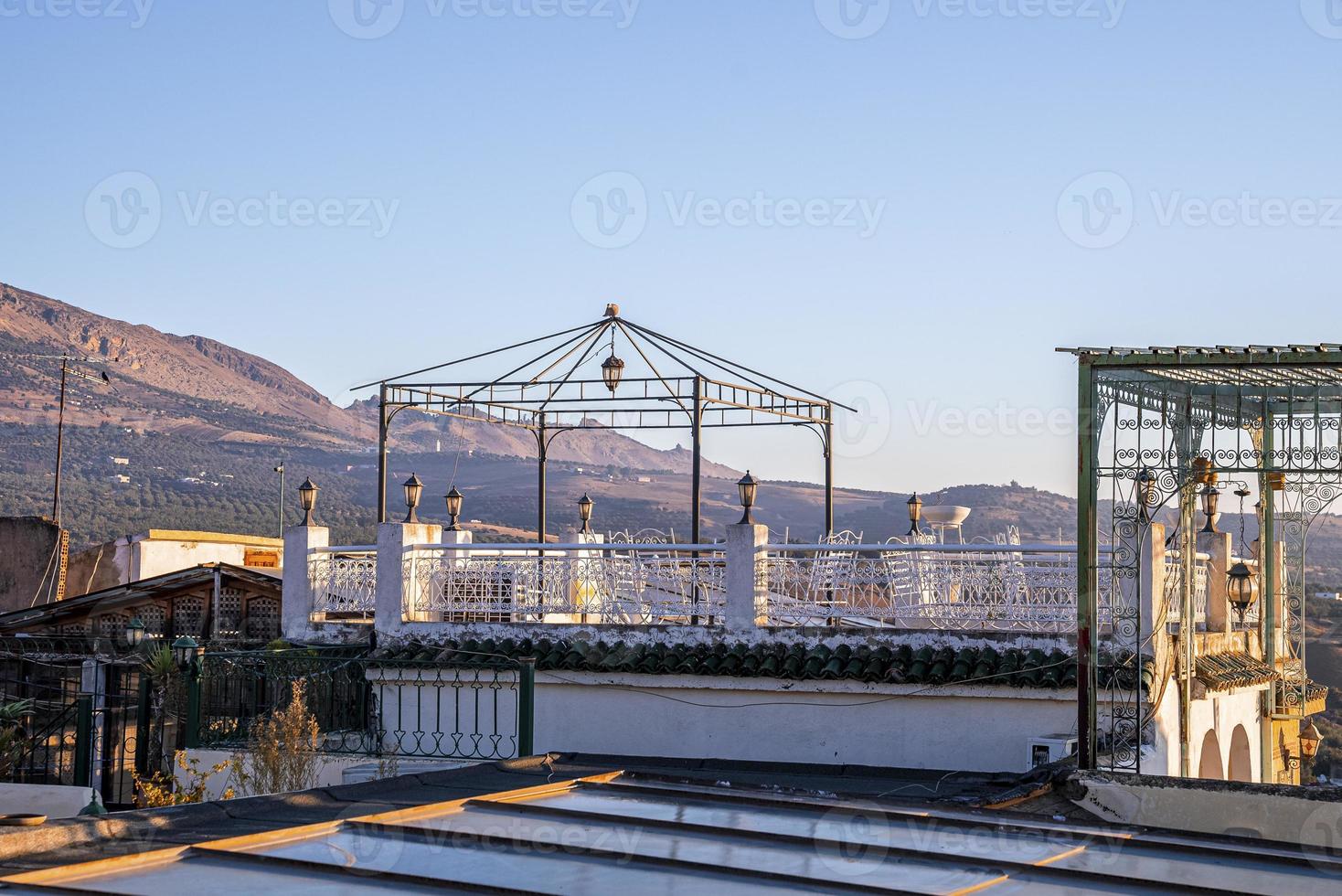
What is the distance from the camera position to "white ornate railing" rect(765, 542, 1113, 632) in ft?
37.4

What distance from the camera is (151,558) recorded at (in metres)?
19.1

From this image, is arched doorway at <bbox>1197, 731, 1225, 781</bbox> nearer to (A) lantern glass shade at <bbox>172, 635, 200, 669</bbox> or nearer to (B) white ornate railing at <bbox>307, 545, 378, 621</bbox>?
(B) white ornate railing at <bbox>307, 545, 378, 621</bbox>

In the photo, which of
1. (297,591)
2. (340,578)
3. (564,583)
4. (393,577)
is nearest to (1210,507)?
(564,583)

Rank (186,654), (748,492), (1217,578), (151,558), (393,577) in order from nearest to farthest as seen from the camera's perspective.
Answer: (186,654) < (748,492) < (393,577) < (1217,578) < (151,558)

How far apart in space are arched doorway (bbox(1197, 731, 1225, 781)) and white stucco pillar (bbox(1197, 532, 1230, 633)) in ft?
3.79

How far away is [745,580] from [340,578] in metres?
4.05

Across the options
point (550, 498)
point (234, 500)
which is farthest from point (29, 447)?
point (550, 498)

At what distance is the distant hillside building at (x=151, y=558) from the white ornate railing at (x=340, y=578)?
531 centimetres

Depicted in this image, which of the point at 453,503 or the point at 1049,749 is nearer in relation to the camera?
the point at 1049,749

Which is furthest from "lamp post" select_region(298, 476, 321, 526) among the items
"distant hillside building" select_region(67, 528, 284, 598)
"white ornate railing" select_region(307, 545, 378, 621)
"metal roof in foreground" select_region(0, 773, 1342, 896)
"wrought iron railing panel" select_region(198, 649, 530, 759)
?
"metal roof in foreground" select_region(0, 773, 1342, 896)

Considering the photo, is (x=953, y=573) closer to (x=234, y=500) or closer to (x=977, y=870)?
(x=977, y=870)

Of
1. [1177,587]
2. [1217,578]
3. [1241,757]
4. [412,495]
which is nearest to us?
[1177,587]

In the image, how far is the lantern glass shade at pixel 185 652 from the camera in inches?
449

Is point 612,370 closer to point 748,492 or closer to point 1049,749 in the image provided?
point 748,492
